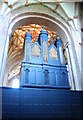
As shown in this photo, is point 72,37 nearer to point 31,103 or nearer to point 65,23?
point 65,23

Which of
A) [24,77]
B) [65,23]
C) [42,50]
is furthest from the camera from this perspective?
[42,50]

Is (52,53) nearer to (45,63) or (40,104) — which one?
(45,63)

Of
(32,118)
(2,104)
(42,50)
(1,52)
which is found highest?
(42,50)

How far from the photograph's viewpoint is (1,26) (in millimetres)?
6910

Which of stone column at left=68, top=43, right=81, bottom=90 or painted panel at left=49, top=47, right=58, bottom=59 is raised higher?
painted panel at left=49, top=47, right=58, bottom=59

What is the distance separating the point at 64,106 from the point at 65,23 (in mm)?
3563

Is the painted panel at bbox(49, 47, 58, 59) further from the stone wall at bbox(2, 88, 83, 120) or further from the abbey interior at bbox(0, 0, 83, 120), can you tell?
the stone wall at bbox(2, 88, 83, 120)

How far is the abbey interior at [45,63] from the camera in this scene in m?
6.07

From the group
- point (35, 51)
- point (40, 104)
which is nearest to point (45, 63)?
point (35, 51)

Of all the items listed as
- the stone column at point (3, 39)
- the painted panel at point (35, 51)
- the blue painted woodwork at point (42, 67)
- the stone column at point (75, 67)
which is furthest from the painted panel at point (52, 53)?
the stone column at point (3, 39)

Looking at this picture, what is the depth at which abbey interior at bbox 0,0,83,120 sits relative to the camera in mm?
6074

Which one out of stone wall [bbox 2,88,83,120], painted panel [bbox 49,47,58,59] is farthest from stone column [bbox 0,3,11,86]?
painted panel [bbox 49,47,58,59]

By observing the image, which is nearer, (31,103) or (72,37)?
(31,103)

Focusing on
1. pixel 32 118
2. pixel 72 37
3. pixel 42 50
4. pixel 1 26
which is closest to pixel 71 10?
pixel 72 37
